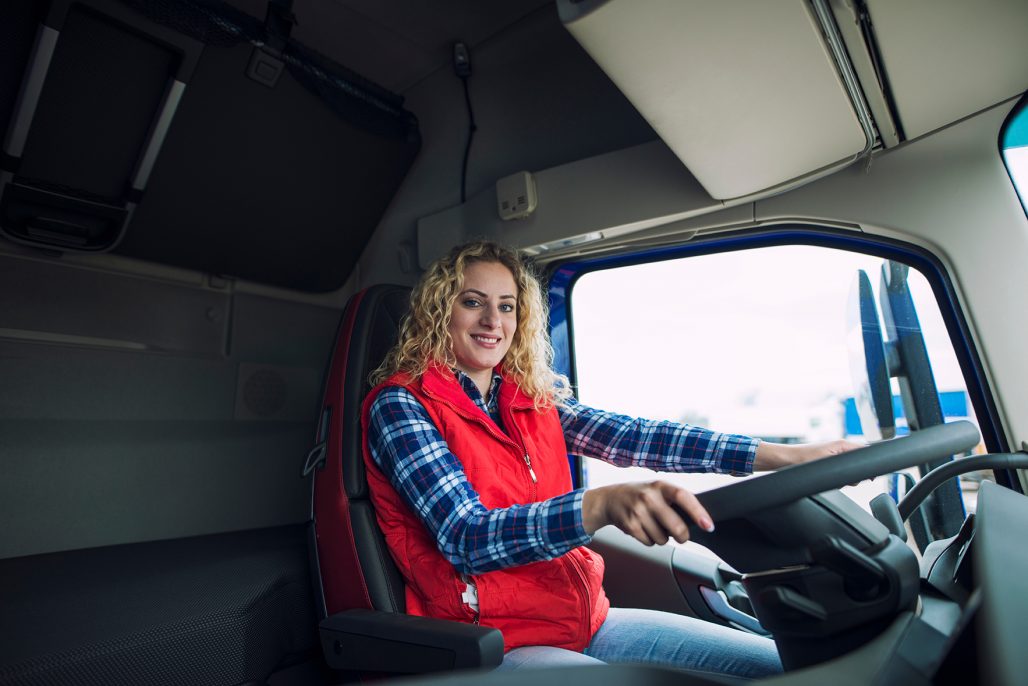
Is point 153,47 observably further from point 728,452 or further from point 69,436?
point 728,452

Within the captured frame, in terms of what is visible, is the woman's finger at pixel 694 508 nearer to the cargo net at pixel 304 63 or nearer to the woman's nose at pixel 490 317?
the woman's nose at pixel 490 317

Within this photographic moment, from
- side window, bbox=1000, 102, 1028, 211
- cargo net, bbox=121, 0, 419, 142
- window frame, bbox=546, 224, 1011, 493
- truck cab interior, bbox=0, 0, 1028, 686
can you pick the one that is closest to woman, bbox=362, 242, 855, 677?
truck cab interior, bbox=0, 0, 1028, 686

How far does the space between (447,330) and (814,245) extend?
113 centimetres

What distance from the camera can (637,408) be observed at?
→ 227 centimetres

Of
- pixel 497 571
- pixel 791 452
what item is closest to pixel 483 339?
pixel 497 571

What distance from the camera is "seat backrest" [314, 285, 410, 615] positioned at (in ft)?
4.55

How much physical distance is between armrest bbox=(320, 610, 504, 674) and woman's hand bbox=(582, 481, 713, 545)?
34 cm

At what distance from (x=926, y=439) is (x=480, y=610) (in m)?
0.89

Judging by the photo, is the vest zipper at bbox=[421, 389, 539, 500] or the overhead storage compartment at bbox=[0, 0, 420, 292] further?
the overhead storage compartment at bbox=[0, 0, 420, 292]

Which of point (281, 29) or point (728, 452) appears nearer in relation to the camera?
point (728, 452)

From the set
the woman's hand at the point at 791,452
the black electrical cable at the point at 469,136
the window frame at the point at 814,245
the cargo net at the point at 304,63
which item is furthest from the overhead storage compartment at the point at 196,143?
the woman's hand at the point at 791,452

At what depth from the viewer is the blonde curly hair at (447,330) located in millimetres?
1593

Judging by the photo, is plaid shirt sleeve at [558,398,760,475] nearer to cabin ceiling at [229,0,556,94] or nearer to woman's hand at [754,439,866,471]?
woman's hand at [754,439,866,471]

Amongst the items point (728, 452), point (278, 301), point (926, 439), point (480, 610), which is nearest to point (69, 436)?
point (278, 301)
